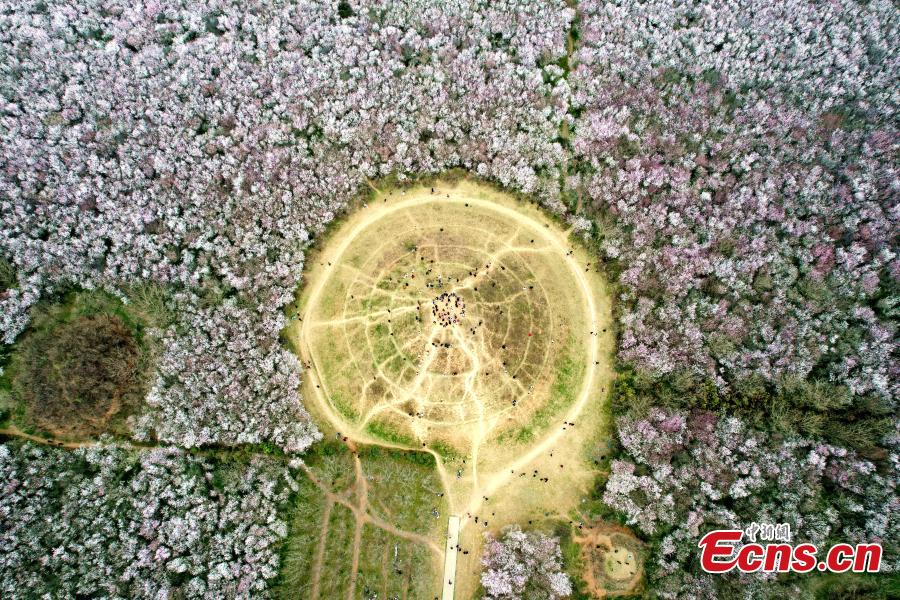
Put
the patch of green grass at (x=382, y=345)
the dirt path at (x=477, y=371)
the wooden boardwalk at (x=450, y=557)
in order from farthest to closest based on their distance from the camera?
the patch of green grass at (x=382, y=345) → the dirt path at (x=477, y=371) → the wooden boardwalk at (x=450, y=557)

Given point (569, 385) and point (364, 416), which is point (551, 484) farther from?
point (364, 416)

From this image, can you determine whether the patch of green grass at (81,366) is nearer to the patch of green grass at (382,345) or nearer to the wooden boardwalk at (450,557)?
the patch of green grass at (382,345)

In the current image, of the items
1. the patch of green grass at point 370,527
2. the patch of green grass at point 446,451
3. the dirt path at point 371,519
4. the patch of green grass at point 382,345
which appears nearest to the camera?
the patch of green grass at point 370,527

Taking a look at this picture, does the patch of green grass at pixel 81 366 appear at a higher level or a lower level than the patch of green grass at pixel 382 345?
lower

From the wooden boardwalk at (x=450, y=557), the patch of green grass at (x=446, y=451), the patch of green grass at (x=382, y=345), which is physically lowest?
the wooden boardwalk at (x=450, y=557)

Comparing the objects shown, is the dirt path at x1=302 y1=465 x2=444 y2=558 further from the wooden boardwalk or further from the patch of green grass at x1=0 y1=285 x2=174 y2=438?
the patch of green grass at x1=0 y1=285 x2=174 y2=438

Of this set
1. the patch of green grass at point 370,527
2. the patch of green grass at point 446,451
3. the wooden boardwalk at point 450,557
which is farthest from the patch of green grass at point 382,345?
the wooden boardwalk at point 450,557

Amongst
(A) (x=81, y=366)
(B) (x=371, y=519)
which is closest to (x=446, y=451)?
(B) (x=371, y=519)
